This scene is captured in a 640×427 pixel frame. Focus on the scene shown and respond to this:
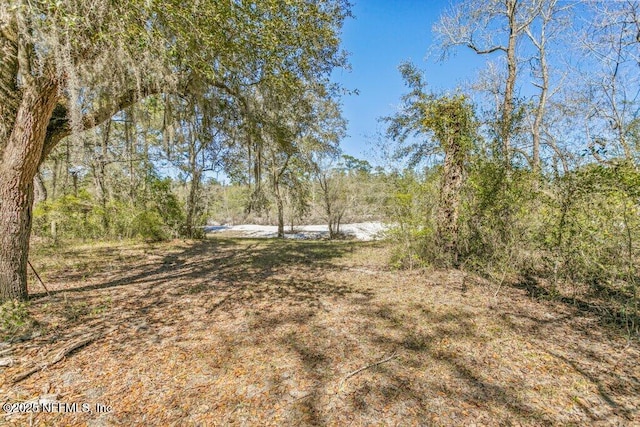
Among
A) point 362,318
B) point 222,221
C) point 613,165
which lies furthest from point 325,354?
point 222,221

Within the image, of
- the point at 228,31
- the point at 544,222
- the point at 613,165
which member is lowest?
the point at 544,222

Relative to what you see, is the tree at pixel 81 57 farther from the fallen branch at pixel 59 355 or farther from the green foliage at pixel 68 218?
the green foliage at pixel 68 218

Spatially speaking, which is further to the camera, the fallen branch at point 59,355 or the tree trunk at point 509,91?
the tree trunk at point 509,91

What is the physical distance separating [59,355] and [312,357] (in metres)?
1.85

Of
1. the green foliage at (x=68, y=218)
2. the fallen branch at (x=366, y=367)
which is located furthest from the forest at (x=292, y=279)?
the green foliage at (x=68, y=218)

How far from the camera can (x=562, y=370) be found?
197 centimetres

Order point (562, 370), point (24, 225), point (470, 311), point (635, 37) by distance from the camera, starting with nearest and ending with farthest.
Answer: point (562, 370)
point (24, 225)
point (470, 311)
point (635, 37)

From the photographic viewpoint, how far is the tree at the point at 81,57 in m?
2.32

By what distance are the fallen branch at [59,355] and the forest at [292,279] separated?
0.01m

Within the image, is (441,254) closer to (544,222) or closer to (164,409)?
(544,222)

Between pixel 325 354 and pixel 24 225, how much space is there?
3.32 meters

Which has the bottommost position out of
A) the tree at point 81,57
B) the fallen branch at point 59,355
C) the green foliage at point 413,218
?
the fallen branch at point 59,355

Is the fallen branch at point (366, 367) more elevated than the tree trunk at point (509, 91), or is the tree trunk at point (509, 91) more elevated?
the tree trunk at point (509, 91)

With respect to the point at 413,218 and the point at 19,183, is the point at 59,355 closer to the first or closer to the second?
the point at 19,183
